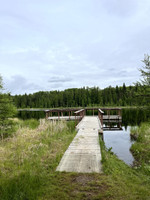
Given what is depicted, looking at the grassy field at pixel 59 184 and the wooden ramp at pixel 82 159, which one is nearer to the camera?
the grassy field at pixel 59 184

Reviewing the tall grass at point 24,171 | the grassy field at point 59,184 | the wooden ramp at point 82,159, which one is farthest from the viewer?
the wooden ramp at point 82,159

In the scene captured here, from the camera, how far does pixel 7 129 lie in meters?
11.2

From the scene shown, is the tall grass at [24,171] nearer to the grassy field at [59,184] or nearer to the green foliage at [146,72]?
the grassy field at [59,184]

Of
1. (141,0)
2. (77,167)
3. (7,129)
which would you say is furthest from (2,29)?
(77,167)

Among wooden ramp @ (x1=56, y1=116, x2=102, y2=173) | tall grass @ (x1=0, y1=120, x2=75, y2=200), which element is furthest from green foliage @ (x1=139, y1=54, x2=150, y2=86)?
tall grass @ (x1=0, y1=120, x2=75, y2=200)

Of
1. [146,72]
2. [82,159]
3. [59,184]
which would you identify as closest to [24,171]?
[59,184]

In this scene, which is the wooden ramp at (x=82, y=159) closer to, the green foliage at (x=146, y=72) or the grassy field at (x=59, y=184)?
the grassy field at (x=59, y=184)

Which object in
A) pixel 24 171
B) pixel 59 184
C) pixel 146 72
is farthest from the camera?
pixel 146 72

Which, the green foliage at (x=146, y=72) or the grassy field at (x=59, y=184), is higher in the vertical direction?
the green foliage at (x=146, y=72)

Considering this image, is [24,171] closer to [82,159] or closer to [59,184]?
[59,184]

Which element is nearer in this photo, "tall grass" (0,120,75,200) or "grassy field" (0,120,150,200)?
"grassy field" (0,120,150,200)

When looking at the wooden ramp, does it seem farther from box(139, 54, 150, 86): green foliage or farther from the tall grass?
box(139, 54, 150, 86): green foliage

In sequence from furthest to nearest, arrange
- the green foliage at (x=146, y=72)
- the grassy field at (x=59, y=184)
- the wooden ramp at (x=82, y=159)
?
the green foliage at (x=146, y=72)
the wooden ramp at (x=82, y=159)
the grassy field at (x=59, y=184)

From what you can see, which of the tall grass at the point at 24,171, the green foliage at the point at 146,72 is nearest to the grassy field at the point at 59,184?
the tall grass at the point at 24,171
